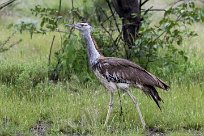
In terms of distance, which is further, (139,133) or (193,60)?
(193,60)

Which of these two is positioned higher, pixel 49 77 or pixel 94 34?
pixel 94 34

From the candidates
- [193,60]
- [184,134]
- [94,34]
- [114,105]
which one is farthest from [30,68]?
[184,134]

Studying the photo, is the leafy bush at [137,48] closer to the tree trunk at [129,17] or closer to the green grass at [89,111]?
the tree trunk at [129,17]

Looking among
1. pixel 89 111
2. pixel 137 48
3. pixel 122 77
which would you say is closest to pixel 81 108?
pixel 89 111

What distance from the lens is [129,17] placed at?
1073cm

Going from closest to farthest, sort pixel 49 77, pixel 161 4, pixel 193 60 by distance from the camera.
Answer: pixel 49 77, pixel 193 60, pixel 161 4

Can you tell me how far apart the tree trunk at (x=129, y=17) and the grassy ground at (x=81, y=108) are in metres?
1.22

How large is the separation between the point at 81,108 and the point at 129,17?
3.06 metres

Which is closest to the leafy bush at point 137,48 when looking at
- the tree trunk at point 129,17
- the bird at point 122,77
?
the tree trunk at point 129,17

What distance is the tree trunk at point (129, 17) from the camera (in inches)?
421

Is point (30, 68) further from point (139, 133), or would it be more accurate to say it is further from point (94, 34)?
point (139, 133)

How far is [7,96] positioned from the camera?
8.91 metres

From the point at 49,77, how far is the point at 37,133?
2.77 metres

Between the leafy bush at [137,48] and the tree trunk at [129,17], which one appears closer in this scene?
the leafy bush at [137,48]
